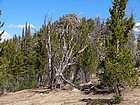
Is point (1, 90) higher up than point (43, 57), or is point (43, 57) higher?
point (43, 57)

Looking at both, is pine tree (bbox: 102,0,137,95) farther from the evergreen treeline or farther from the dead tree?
the dead tree

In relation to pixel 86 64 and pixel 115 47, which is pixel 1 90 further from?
pixel 115 47

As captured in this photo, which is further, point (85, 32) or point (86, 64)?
point (86, 64)

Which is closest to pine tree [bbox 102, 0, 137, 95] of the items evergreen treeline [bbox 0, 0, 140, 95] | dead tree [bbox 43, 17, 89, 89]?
evergreen treeline [bbox 0, 0, 140, 95]

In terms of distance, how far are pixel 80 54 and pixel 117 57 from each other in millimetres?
19883

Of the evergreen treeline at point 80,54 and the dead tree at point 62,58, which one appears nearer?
the evergreen treeline at point 80,54

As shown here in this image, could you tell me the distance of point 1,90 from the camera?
1646 inches

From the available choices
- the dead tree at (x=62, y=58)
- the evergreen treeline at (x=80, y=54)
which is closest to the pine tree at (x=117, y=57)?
the evergreen treeline at (x=80, y=54)

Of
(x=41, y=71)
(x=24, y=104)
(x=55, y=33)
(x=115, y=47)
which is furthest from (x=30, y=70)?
(x=115, y=47)

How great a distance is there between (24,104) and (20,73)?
2059 cm

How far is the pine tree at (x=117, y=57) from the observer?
19.0 metres

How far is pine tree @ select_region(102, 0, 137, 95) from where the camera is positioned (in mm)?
18953

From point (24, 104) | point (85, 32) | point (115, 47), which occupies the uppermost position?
point (85, 32)

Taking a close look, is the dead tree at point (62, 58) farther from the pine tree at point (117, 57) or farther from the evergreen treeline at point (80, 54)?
the pine tree at point (117, 57)
